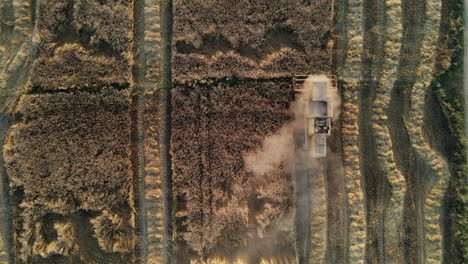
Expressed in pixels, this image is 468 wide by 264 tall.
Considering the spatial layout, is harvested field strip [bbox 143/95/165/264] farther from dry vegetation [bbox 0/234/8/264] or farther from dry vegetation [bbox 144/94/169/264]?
dry vegetation [bbox 0/234/8/264]

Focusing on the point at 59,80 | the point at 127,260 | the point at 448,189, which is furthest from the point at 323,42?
the point at 127,260

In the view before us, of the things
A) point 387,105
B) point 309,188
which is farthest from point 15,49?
point 387,105

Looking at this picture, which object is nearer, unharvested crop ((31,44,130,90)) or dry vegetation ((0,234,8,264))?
dry vegetation ((0,234,8,264))

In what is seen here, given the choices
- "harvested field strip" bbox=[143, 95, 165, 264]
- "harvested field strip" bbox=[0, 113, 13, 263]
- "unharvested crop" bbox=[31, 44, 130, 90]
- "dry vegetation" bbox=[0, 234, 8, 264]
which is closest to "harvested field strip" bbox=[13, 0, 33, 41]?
"unharvested crop" bbox=[31, 44, 130, 90]

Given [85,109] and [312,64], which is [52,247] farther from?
[312,64]

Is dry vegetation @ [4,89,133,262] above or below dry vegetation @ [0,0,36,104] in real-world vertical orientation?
below

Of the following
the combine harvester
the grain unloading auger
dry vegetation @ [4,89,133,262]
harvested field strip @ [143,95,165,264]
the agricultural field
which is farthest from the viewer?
harvested field strip @ [143,95,165,264]

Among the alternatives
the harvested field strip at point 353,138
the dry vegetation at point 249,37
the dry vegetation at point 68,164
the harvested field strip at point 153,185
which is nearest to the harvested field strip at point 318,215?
the harvested field strip at point 353,138

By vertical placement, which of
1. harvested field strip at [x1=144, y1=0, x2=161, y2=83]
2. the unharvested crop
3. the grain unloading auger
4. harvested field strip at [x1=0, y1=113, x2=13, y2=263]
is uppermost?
harvested field strip at [x1=144, y1=0, x2=161, y2=83]

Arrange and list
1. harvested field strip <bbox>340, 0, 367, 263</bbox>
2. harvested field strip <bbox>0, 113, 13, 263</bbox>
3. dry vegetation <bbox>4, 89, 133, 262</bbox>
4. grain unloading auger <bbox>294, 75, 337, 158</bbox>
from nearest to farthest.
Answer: grain unloading auger <bbox>294, 75, 337, 158</bbox>, dry vegetation <bbox>4, 89, 133, 262</bbox>, harvested field strip <bbox>0, 113, 13, 263</bbox>, harvested field strip <bbox>340, 0, 367, 263</bbox>
